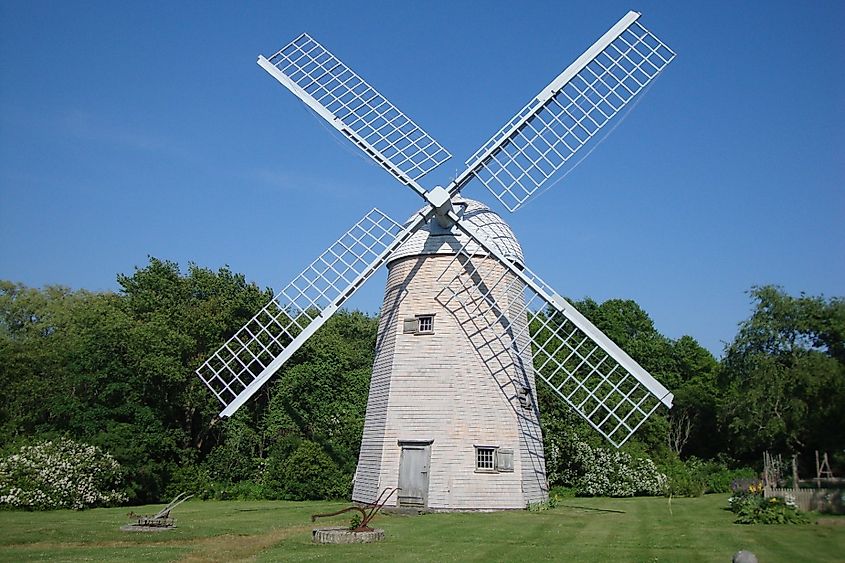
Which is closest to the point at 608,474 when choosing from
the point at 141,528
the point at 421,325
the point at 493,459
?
the point at 493,459

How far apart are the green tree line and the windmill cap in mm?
8155

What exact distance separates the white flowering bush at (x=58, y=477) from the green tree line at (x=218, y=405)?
34.6 inches

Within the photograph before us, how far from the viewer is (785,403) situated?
71.2 feet

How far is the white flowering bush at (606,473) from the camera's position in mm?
25125

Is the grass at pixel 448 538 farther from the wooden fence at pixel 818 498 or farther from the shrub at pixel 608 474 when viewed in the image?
the shrub at pixel 608 474

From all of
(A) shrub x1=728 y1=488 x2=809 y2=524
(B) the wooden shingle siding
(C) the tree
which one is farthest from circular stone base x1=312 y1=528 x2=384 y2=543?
(C) the tree

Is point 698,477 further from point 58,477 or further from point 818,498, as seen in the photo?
point 58,477

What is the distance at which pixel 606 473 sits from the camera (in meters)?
25.2

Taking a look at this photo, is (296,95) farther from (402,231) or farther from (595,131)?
(595,131)

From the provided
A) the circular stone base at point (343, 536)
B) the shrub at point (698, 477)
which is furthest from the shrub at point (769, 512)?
the shrub at point (698, 477)

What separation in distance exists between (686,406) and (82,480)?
103ft

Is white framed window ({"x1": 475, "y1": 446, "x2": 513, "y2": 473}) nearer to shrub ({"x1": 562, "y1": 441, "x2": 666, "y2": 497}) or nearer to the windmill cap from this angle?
the windmill cap

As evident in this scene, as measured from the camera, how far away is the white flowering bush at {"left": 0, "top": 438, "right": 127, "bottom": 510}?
18438mm

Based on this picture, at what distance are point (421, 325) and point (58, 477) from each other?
426 inches
